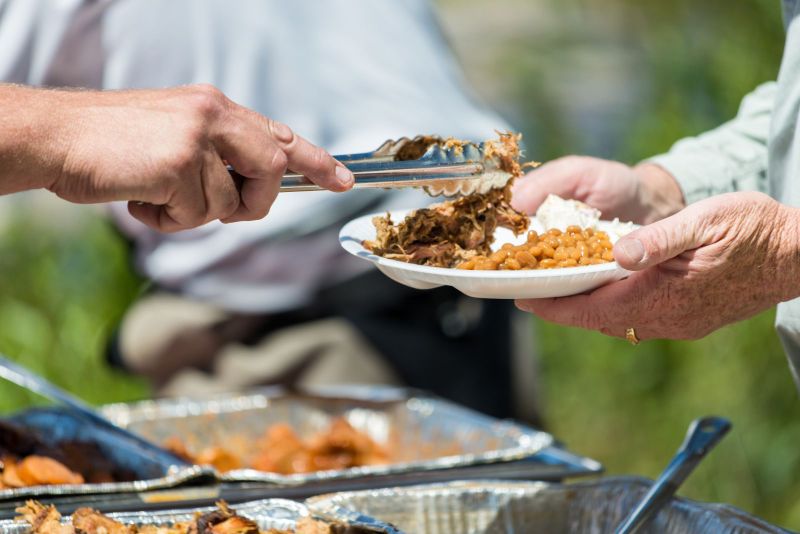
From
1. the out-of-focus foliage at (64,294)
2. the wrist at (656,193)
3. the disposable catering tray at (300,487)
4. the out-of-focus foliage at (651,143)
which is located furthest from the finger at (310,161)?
the out-of-focus foliage at (651,143)

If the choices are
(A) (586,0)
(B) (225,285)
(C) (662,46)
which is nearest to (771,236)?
(B) (225,285)

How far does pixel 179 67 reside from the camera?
285 cm

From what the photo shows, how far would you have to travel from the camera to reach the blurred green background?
321 centimetres

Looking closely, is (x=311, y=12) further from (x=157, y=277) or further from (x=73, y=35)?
(x=157, y=277)

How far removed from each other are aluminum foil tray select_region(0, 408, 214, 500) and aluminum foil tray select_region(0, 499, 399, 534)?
5.3 inches

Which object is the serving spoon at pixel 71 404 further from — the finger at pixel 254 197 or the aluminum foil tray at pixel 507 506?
the finger at pixel 254 197

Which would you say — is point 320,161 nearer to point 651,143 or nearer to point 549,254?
point 549,254

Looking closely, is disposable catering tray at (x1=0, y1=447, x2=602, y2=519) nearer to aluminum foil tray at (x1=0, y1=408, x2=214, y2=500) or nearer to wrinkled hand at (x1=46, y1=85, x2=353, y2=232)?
aluminum foil tray at (x1=0, y1=408, x2=214, y2=500)

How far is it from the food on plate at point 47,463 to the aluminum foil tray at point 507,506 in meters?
0.41

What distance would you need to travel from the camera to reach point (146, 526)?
130 cm

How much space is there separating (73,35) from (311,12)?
0.65 meters

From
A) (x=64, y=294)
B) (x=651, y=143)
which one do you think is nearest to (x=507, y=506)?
(x=651, y=143)

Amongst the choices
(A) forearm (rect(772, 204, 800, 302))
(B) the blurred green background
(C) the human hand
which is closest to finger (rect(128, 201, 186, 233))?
(C) the human hand

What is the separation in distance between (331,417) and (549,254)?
911mm
